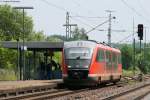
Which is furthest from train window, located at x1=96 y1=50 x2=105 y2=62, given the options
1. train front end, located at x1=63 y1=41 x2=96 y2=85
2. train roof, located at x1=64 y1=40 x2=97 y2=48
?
train front end, located at x1=63 y1=41 x2=96 y2=85

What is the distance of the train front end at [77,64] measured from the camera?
35.3m

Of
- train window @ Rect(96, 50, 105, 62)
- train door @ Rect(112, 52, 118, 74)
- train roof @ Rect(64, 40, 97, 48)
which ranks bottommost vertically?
train door @ Rect(112, 52, 118, 74)

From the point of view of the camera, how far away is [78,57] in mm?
35375

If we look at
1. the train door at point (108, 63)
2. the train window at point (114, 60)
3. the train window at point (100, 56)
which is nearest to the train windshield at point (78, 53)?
the train window at point (100, 56)

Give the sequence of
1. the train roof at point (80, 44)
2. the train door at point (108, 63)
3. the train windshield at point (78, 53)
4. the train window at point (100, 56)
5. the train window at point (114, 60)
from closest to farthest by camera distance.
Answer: the train windshield at point (78, 53) < the train roof at point (80, 44) < the train window at point (100, 56) < the train door at point (108, 63) < the train window at point (114, 60)

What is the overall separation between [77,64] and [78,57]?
17.7 inches

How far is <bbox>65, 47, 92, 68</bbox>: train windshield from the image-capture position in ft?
116

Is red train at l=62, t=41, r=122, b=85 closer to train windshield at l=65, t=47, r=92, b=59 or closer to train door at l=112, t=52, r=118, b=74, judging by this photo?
train windshield at l=65, t=47, r=92, b=59

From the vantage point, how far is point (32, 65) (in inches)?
2504

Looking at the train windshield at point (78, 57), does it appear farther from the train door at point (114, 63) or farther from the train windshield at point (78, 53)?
the train door at point (114, 63)

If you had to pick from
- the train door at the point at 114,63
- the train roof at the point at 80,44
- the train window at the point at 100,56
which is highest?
the train roof at the point at 80,44

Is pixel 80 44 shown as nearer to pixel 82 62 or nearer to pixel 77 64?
pixel 82 62

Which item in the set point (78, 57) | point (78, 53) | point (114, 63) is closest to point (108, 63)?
point (114, 63)

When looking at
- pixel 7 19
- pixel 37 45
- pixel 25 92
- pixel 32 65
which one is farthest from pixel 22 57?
pixel 7 19
